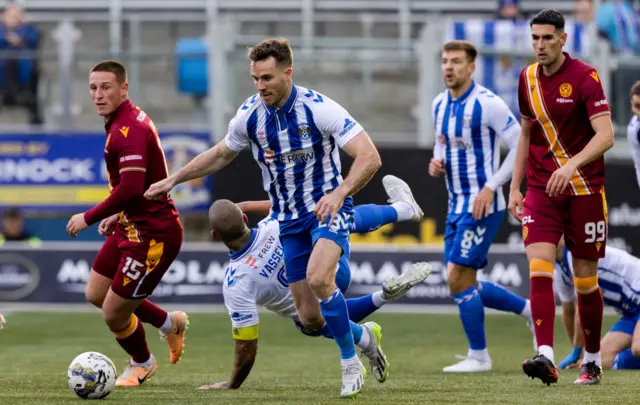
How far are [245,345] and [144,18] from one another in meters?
9.29

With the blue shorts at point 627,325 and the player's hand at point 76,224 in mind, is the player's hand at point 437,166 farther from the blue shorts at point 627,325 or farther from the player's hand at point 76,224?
the player's hand at point 76,224

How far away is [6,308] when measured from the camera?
48.3 feet

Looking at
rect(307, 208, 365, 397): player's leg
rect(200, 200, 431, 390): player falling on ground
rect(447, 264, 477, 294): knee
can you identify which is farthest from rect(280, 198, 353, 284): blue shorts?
rect(447, 264, 477, 294): knee

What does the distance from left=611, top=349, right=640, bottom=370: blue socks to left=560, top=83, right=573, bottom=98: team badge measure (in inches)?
115

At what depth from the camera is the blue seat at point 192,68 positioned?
15625mm

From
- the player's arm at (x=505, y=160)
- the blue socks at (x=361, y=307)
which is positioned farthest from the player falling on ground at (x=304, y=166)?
the player's arm at (x=505, y=160)

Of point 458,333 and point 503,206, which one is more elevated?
point 503,206

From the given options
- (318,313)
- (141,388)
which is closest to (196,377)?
(141,388)

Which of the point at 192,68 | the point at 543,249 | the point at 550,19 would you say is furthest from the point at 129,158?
the point at 192,68

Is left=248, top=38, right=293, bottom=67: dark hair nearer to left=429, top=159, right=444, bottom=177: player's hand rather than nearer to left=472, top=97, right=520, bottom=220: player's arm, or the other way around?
left=472, top=97, right=520, bottom=220: player's arm

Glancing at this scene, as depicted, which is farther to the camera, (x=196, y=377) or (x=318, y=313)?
(x=196, y=377)

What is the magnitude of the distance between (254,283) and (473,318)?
2262 millimetres

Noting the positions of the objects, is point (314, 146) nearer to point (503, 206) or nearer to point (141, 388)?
point (141, 388)

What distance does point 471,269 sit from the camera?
30.9 feet
